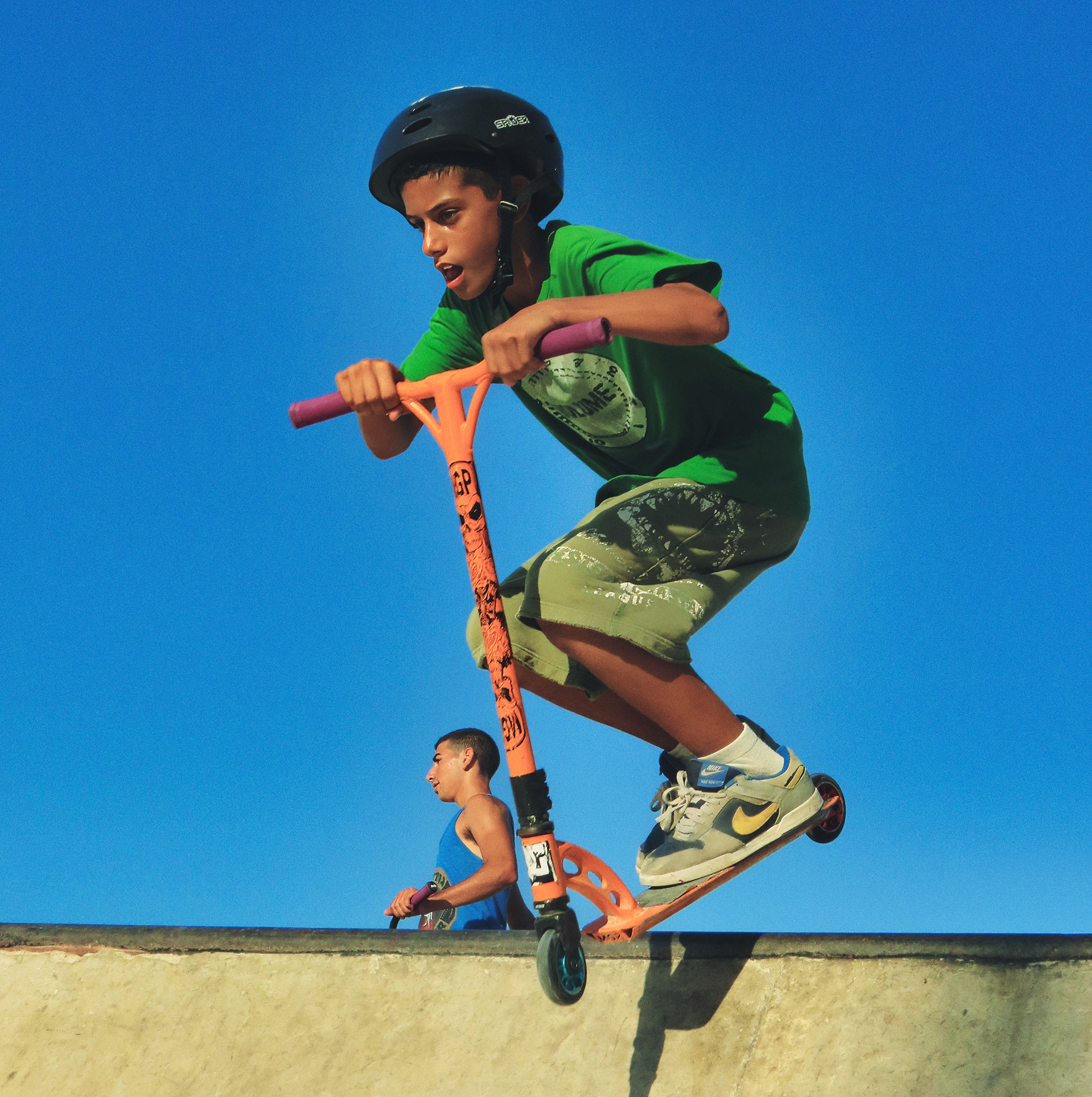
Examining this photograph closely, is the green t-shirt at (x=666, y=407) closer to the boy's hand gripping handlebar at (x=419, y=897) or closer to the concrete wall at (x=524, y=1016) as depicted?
the concrete wall at (x=524, y=1016)

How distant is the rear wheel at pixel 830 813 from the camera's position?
12.6 ft

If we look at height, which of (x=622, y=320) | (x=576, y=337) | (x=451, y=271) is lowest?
(x=576, y=337)

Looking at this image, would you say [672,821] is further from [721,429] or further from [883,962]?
[721,429]

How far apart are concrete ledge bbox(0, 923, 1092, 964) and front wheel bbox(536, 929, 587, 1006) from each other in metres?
0.86

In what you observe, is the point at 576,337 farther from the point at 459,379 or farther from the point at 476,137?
the point at 476,137

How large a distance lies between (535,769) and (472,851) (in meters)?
3.20

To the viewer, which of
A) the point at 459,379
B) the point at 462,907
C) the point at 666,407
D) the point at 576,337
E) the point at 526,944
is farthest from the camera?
the point at 462,907

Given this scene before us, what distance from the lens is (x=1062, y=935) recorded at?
2.81 metres

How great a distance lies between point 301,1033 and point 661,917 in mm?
1514

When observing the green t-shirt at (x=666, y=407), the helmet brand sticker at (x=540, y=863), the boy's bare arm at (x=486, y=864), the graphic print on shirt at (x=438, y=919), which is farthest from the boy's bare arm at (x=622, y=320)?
the graphic print on shirt at (x=438, y=919)

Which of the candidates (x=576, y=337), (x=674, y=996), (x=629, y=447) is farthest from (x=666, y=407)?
(x=674, y=996)

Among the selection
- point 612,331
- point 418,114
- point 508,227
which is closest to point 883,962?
point 612,331

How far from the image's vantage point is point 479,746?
6.25m

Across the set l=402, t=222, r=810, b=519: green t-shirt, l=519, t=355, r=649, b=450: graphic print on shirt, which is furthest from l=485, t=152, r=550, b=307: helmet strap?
l=519, t=355, r=649, b=450: graphic print on shirt
